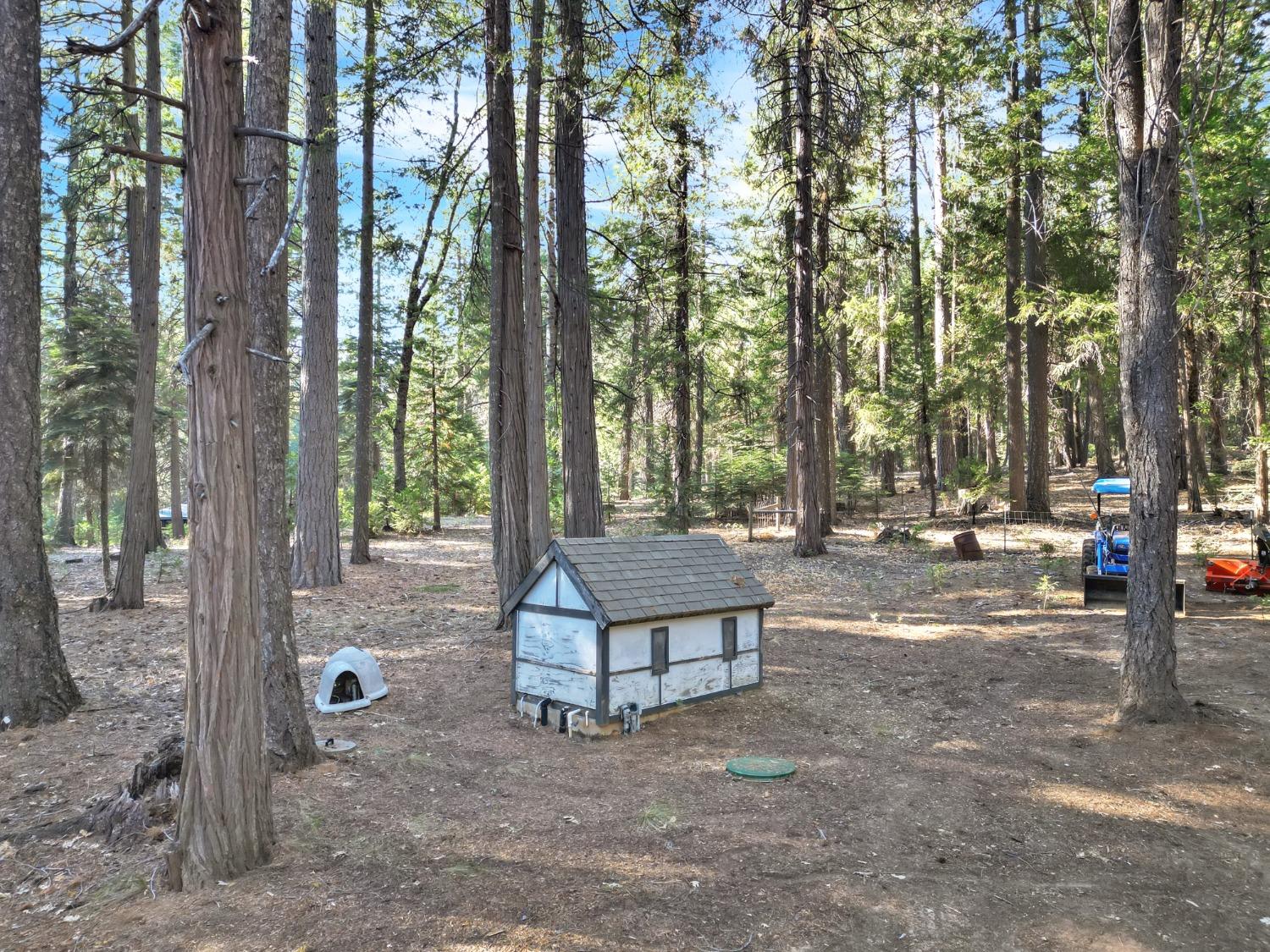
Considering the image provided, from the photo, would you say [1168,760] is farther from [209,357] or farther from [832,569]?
[832,569]

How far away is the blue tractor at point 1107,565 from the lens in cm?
1240

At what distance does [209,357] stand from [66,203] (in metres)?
14.4

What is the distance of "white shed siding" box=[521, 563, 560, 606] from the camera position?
8.27 meters

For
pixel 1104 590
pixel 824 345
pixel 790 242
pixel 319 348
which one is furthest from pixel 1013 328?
pixel 319 348

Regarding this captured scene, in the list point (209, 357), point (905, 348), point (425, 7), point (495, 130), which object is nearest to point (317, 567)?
point (495, 130)

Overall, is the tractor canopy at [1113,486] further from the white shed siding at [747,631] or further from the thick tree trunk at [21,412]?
the thick tree trunk at [21,412]

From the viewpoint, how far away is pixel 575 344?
12.4 meters

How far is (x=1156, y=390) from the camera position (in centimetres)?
746

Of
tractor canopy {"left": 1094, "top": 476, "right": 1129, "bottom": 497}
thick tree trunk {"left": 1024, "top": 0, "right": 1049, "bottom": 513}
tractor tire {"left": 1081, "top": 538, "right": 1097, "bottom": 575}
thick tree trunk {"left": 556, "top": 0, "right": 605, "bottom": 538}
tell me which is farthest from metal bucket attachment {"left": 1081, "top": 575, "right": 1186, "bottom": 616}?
thick tree trunk {"left": 1024, "top": 0, "right": 1049, "bottom": 513}

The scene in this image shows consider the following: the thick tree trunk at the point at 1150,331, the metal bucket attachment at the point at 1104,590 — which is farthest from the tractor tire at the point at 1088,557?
the thick tree trunk at the point at 1150,331

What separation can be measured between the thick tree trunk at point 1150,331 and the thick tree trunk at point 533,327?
7.37 meters

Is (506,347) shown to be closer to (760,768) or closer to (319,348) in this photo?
(319,348)

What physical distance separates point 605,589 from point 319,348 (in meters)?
8.95

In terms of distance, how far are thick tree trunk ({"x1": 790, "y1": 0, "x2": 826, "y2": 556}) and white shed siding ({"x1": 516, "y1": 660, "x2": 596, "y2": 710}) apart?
11.1 m
